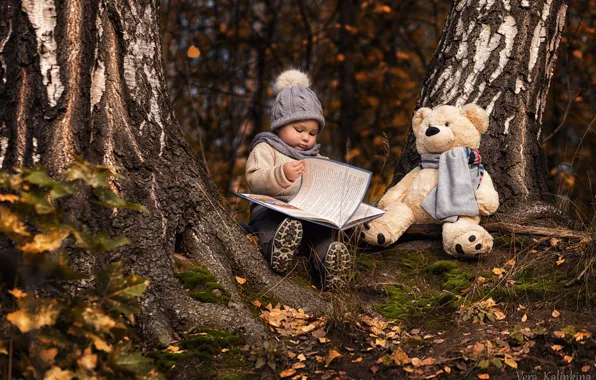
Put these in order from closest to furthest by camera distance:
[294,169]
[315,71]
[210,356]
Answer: [210,356]
[294,169]
[315,71]

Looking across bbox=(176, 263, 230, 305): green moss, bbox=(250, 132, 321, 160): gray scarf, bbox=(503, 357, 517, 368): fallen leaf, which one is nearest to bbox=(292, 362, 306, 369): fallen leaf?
bbox=(176, 263, 230, 305): green moss

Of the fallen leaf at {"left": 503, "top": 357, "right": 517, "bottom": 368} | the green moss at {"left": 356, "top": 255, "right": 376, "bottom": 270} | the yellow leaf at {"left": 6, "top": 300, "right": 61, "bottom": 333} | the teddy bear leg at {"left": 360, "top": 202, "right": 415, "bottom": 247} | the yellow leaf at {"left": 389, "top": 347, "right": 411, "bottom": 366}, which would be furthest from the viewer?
the teddy bear leg at {"left": 360, "top": 202, "right": 415, "bottom": 247}

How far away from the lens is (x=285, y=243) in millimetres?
4000

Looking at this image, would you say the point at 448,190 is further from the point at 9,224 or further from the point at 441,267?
the point at 9,224

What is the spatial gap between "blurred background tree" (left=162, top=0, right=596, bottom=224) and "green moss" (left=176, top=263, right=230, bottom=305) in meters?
5.99

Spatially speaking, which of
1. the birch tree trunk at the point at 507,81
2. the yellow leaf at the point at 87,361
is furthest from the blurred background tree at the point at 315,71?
the yellow leaf at the point at 87,361

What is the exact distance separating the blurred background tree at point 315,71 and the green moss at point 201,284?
5.99 m

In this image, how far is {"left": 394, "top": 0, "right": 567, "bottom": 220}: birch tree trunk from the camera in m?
4.80

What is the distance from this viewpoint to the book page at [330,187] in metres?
4.09

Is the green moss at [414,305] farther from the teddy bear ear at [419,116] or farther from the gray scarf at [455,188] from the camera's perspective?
the teddy bear ear at [419,116]

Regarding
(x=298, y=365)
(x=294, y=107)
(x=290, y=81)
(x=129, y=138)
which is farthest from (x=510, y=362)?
(x=290, y=81)

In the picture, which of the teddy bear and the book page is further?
the teddy bear

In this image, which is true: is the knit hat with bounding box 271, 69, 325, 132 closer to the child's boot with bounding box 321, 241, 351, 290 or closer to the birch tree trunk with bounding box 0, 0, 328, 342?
the birch tree trunk with bounding box 0, 0, 328, 342

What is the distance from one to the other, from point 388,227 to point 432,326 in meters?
0.87
